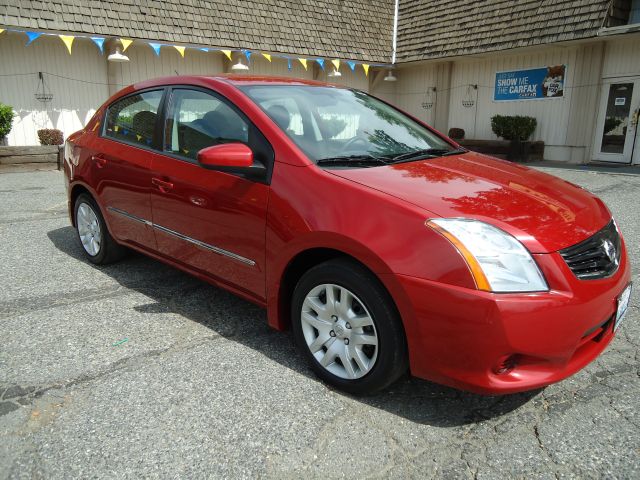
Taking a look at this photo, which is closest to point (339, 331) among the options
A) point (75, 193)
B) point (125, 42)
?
point (75, 193)

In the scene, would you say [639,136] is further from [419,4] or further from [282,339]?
[282,339]

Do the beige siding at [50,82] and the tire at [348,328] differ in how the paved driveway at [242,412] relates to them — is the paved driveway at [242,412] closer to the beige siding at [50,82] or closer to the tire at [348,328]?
the tire at [348,328]

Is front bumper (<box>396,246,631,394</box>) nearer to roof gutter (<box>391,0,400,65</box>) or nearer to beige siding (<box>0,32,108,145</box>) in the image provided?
beige siding (<box>0,32,108,145</box>)

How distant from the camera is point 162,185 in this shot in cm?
343

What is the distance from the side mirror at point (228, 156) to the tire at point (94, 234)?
198 centimetres

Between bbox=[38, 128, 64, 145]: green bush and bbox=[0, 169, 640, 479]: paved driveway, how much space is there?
924 centimetres

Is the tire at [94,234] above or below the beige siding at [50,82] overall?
below

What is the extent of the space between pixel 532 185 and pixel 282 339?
1.74 metres

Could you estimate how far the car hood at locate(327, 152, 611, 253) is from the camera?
2.28 meters

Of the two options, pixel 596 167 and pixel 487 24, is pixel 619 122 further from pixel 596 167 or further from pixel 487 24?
pixel 487 24

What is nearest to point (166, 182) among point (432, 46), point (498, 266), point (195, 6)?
point (498, 266)

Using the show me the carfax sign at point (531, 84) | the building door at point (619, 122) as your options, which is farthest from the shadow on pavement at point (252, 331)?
the show me the carfax sign at point (531, 84)

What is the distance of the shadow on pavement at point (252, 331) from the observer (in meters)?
2.51

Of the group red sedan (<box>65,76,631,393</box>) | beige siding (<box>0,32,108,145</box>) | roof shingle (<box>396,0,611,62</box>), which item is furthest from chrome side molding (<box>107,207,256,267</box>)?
roof shingle (<box>396,0,611,62</box>)
